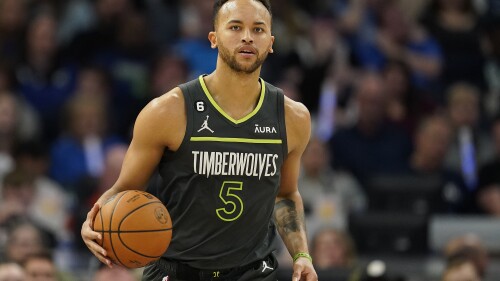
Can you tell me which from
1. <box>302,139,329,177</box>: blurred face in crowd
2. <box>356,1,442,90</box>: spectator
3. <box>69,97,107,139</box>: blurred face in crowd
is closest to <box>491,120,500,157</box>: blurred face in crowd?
<box>356,1,442,90</box>: spectator

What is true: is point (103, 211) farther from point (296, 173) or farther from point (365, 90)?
point (365, 90)

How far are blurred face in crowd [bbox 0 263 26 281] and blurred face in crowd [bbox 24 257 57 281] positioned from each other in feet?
0.67

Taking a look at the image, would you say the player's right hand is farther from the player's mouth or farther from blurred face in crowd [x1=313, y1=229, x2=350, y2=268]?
blurred face in crowd [x1=313, y1=229, x2=350, y2=268]

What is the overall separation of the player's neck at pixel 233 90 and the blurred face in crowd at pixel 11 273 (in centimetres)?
314

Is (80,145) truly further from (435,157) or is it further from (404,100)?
(435,157)

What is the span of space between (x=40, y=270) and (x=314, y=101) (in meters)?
4.16

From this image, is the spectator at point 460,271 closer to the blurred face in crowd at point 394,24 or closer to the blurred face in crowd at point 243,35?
the blurred face in crowd at point 243,35

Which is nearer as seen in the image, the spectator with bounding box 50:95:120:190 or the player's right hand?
the player's right hand

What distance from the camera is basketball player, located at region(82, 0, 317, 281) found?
18.9ft

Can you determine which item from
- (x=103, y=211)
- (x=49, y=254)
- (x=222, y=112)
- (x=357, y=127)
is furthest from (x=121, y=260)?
(x=357, y=127)

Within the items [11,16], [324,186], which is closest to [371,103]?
[324,186]

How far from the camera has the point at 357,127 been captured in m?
11.2

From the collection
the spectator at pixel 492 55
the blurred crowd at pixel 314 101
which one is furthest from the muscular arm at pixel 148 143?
the spectator at pixel 492 55

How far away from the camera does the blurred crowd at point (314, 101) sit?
10.0m
